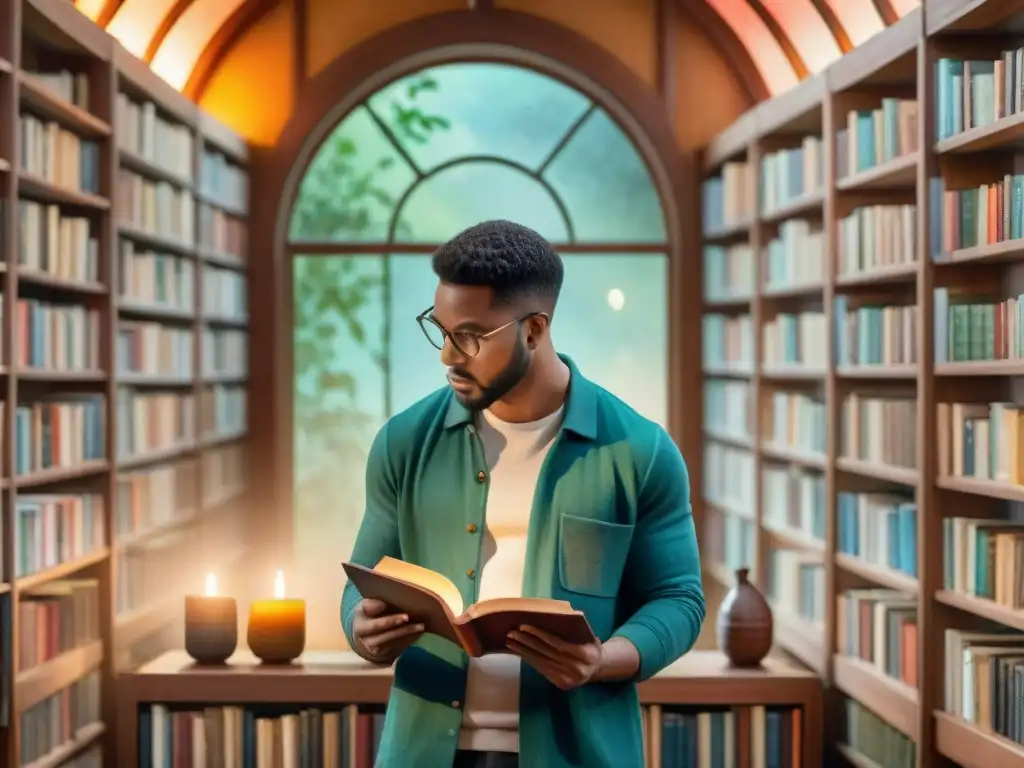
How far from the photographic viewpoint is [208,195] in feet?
24.8

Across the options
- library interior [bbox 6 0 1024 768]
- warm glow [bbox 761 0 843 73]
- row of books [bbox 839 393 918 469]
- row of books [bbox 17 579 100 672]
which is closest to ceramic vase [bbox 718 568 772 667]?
library interior [bbox 6 0 1024 768]

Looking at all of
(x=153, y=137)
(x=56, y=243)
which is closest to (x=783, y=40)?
(x=153, y=137)

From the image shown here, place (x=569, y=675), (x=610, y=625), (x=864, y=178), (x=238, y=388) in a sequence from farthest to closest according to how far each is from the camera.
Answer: (x=238, y=388), (x=864, y=178), (x=610, y=625), (x=569, y=675)

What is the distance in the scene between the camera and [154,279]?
6.70 m

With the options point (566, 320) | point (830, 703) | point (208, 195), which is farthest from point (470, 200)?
point (830, 703)

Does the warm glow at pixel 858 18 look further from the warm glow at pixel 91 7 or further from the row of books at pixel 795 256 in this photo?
the warm glow at pixel 91 7

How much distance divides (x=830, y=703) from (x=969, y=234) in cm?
225

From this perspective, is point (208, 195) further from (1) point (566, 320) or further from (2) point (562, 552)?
(2) point (562, 552)

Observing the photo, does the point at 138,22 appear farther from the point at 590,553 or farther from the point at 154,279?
the point at 590,553

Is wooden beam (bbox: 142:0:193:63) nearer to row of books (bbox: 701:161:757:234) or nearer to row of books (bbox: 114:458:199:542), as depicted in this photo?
row of books (bbox: 114:458:199:542)

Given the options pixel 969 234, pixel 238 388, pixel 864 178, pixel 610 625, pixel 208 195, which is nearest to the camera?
pixel 610 625

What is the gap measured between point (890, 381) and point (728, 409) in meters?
1.89

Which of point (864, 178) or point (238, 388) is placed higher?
point (864, 178)

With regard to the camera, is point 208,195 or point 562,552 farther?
point 208,195
